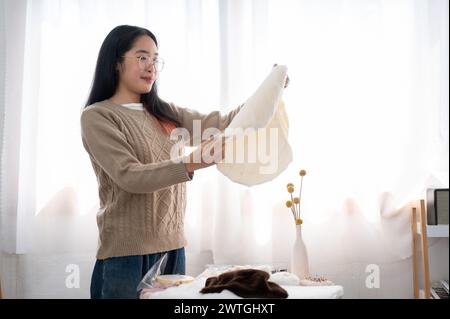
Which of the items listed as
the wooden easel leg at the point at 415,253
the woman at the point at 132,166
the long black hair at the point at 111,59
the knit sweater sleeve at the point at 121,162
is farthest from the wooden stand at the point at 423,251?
the long black hair at the point at 111,59

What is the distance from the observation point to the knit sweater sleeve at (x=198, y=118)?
1614mm

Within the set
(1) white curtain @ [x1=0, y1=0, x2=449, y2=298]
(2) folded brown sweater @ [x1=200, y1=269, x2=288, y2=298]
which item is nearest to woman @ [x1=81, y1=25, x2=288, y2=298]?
(2) folded brown sweater @ [x1=200, y1=269, x2=288, y2=298]

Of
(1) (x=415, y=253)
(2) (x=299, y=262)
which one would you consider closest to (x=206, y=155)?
(2) (x=299, y=262)

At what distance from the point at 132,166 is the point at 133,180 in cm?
4

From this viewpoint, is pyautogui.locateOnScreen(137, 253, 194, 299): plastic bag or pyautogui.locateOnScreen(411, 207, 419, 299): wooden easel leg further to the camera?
pyautogui.locateOnScreen(411, 207, 419, 299): wooden easel leg

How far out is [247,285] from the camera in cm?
113

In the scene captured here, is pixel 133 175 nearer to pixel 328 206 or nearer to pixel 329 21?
pixel 328 206

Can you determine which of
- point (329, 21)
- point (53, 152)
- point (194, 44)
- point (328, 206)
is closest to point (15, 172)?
point (53, 152)

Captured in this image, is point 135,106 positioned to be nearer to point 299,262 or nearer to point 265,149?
point 265,149

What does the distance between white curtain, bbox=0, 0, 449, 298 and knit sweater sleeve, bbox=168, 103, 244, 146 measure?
1.46 ft

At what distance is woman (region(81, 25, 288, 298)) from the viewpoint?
4.21 ft

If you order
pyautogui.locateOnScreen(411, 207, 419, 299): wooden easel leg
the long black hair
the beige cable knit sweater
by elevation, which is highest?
the long black hair

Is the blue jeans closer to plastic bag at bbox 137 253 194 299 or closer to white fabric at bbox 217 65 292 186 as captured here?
plastic bag at bbox 137 253 194 299

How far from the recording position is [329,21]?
2.12m
